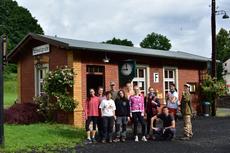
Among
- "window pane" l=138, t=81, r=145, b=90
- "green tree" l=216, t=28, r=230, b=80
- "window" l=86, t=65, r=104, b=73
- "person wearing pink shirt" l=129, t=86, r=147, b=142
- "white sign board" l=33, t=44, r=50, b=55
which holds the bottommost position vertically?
A: "person wearing pink shirt" l=129, t=86, r=147, b=142

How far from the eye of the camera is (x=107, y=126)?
13898 millimetres

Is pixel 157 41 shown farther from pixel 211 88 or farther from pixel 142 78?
pixel 142 78

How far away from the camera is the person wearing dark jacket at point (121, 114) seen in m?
14.0

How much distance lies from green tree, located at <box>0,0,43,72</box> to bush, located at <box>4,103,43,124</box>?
170ft

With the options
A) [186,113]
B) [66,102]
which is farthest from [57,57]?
[186,113]

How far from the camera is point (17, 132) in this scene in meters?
14.3

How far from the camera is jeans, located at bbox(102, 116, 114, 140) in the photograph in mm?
13867

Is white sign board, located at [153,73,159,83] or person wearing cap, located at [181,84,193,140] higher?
white sign board, located at [153,73,159,83]

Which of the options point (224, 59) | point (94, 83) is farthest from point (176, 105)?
point (224, 59)

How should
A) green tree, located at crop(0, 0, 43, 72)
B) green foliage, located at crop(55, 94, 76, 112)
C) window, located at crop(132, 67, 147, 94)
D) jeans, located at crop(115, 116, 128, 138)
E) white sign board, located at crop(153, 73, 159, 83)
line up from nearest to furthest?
jeans, located at crop(115, 116, 128, 138)
green foliage, located at crop(55, 94, 76, 112)
window, located at crop(132, 67, 147, 94)
white sign board, located at crop(153, 73, 159, 83)
green tree, located at crop(0, 0, 43, 72)

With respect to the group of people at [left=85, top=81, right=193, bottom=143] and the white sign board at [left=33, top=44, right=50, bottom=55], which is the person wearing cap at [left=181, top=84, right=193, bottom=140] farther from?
the white sign board at [left=33, top=44, right=50, bottom=55]

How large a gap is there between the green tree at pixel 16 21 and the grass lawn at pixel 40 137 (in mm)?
55337

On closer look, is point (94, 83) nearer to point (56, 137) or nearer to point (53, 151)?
point (56, 137)

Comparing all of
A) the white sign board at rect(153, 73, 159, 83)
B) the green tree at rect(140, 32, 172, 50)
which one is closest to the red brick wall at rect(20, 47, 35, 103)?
the white sign board at rect(153, 73, 159, 83)
